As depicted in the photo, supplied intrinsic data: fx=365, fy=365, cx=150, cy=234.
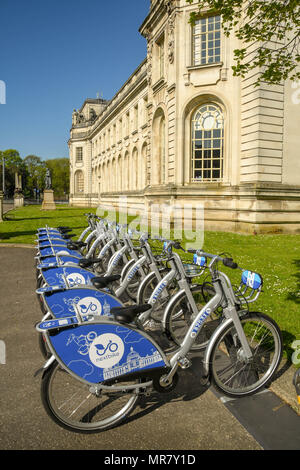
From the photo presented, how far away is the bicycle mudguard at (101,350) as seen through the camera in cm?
271

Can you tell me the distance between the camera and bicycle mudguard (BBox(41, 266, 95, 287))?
451 cm

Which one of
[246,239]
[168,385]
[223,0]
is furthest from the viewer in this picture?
[246,239]

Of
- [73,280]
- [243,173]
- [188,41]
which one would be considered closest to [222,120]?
[243,173]

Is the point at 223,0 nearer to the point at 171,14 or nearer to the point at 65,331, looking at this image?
the point at 65,331

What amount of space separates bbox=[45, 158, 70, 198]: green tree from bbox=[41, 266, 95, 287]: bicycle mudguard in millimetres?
95610

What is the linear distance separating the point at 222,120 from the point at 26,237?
10.3 meters

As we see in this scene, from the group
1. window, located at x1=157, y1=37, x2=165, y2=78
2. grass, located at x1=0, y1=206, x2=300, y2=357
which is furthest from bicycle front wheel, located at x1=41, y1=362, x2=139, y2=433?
window, located at x1=157, y1=37, x2=165, y2=78

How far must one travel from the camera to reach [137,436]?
276cm

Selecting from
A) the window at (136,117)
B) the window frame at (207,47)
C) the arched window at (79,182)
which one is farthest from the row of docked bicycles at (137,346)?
the arched window at (79,182)

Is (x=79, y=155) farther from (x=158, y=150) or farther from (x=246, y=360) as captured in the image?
(x=246, y=360)

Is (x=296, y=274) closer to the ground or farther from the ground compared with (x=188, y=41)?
closer to the ground

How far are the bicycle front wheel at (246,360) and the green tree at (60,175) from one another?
97218 mm

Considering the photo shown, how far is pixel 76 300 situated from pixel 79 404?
0.99 m

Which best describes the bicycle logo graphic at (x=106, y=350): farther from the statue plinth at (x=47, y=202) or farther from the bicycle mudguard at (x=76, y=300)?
the statue plinth at (x=47, y=202)
